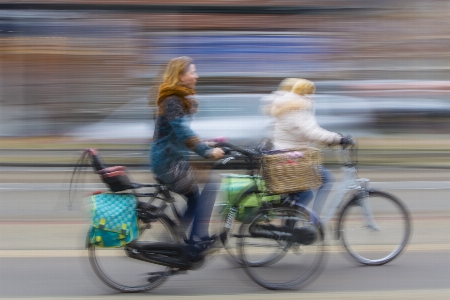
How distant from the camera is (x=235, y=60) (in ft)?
A: 49.8

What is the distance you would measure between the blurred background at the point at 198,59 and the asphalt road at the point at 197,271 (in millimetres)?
6361

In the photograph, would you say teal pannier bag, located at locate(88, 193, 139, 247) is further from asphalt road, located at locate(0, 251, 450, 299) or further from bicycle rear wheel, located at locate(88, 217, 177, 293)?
asphalt road, located at locate(0, 251, 450, 299)

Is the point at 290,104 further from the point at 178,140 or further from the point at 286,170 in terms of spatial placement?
the point at 178,140

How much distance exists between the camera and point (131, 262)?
5.41m

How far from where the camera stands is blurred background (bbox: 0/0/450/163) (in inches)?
583

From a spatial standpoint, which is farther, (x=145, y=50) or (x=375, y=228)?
(x=145, y=50)

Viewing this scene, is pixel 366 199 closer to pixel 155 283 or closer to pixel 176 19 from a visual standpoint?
pixel 155 283

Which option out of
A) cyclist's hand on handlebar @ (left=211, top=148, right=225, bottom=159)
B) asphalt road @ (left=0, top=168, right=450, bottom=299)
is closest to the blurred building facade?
asphalt road @ (left=0, top=168, right=450, bottom=299)

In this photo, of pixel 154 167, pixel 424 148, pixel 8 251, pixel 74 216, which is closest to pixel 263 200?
pixel 154 167

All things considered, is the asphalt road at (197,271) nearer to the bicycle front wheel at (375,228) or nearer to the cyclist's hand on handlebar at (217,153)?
the bicycle front wheel at (375,228)

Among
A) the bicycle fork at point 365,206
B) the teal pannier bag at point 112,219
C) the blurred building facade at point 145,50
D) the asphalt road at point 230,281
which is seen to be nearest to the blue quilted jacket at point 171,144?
the teal pannier bag at point 112,219

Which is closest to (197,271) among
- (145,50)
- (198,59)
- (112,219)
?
(112,219)

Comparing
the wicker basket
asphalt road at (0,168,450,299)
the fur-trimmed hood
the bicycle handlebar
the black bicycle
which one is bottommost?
asphalt road at (0,168,450,299)

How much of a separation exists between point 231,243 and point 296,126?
1064 mm
